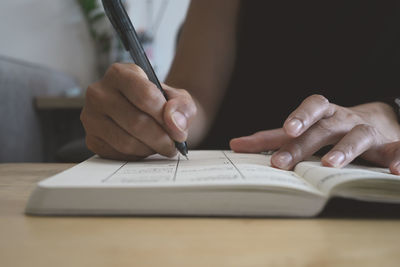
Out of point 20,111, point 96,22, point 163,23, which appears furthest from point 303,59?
point 163,23

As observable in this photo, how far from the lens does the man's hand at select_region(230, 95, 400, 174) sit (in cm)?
40

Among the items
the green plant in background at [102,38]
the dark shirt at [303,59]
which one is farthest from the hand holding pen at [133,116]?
the green plant in background at [102,38]

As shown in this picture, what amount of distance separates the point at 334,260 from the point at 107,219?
178mm

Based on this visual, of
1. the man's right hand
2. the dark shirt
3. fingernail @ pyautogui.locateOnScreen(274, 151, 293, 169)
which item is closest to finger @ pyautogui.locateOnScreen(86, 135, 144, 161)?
the man's right hand

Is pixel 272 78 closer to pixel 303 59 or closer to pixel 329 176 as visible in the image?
pixel 303 59

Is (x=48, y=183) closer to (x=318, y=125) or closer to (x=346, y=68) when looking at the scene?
(x=318, y=125)

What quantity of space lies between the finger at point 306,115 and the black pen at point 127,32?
0.15 m

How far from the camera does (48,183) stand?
0.27 meters

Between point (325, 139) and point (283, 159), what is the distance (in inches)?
3.8

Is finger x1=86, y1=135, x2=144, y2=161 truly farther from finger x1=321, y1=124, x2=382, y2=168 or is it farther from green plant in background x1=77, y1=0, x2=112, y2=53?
green plant in background x1=77, y1=0, x2=112, y2=53

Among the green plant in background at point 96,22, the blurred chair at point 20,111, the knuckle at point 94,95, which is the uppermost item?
the green plant in background at point 96,22

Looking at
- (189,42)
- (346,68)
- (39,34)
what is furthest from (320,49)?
(39,34)

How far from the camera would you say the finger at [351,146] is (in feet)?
1.24

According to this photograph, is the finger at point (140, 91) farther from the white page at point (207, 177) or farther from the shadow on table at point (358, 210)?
the shadow on table at point (358, 210)
